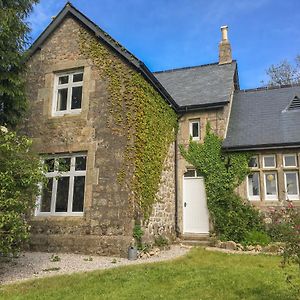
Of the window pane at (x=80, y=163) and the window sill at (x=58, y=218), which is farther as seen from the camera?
the window pane at (x=80, y=163)

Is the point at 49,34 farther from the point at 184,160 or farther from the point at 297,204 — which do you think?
the point at 297,204

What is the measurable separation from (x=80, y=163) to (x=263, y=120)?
8156 millimetres

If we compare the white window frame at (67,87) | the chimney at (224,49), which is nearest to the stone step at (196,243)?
the white window frame at (67,87)

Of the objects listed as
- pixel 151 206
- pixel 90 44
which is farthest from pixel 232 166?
pixel 90 44

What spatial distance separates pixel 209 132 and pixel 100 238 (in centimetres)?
661

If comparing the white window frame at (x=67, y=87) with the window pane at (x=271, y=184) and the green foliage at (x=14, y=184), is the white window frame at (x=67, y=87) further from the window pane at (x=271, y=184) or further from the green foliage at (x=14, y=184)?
the window pane at (x=271, y=184)

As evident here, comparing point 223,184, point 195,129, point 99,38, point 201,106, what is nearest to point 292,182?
point 223,184

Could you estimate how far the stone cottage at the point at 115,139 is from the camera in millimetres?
10828

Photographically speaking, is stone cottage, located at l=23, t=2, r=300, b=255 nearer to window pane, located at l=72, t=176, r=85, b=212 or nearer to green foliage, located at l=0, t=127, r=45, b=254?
window pane, located at l=72, t=176, r=85, b=212

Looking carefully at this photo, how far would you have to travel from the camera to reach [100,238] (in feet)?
34.4

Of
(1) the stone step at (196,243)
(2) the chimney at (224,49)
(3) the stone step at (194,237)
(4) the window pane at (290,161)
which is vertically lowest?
(1) the stone step at (196,243)

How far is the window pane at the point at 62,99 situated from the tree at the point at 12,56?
184cm

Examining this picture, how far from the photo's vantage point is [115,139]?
11.2 meters

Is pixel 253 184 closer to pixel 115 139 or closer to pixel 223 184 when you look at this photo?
pixel 223 184
